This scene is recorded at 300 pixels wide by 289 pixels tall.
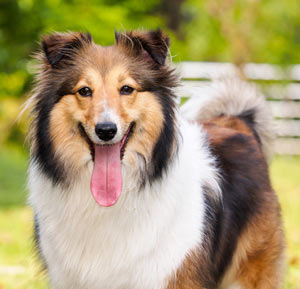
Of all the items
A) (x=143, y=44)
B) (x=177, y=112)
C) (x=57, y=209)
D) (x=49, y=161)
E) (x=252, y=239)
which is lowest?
(x=252, y=239)

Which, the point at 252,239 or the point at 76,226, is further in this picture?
the point at 252,239

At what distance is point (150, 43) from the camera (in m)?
3.78

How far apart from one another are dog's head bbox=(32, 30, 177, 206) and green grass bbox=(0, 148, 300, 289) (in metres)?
1.06

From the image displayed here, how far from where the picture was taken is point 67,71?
3727mm

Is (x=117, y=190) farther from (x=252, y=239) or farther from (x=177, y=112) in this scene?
(x=252, y=239)

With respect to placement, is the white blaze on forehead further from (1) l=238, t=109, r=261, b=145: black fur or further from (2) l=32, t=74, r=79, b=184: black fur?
(1) l=238, t=109, r=261, b=145: black fur

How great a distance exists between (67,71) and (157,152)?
0.76 meters

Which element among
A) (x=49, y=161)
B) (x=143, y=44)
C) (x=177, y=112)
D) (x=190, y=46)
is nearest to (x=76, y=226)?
(x=49, y=161)

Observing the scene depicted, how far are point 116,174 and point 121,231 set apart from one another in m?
0.37

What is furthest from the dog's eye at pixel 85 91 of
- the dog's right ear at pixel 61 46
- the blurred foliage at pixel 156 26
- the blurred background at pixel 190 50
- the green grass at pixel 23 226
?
the blurred foliage at pixel 156 26

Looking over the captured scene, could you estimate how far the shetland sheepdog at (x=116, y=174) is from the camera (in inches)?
141

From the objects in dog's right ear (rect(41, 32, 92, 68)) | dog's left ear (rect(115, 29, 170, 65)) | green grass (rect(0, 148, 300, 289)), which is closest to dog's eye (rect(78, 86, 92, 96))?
dog's right ear (rect(41, 32, 92, 68))

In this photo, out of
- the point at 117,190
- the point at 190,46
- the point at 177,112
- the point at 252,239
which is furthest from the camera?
the point at 190,46

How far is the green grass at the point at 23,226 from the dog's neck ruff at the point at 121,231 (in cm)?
65
